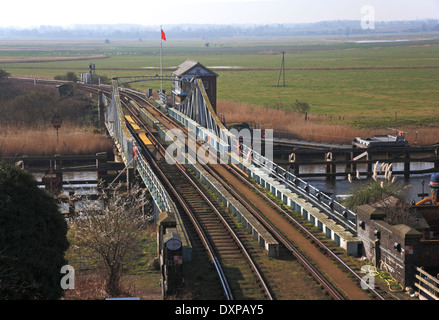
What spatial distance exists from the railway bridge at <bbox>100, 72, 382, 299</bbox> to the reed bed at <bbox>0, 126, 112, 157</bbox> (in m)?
3.00

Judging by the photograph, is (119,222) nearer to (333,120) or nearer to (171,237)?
(171,237)

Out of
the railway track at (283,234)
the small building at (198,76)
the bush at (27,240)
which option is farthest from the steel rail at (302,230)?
the small building at (198,76)

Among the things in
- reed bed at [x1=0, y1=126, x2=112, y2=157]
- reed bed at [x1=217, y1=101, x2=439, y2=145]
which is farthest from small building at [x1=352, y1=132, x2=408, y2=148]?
reed bed at [x1=0, y1=126, x2=112, y2=157]

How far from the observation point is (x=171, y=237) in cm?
2175

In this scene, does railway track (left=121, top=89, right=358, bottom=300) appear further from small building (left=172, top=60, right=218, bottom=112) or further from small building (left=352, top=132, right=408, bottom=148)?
small building (left=172, top=60, right=218, bottom=112)

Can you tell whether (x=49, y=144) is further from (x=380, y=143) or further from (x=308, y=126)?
(x=380, y=143)

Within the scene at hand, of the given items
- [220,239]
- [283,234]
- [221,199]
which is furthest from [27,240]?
[221,199]

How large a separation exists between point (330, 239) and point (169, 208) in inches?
299

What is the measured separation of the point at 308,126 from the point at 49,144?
30.4 m

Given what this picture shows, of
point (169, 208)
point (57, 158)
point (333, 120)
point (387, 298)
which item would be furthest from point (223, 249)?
point (333, 120)

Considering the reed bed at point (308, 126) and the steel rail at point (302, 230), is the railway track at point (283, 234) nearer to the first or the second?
the steel rail at point (302, 230)

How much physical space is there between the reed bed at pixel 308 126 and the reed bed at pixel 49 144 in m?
20.3

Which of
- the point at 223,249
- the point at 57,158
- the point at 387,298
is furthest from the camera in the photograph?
the point at 57,158

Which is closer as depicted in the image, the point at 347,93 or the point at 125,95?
the point at 125,95
